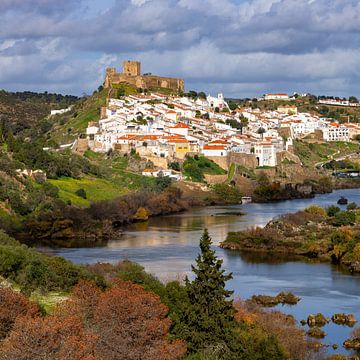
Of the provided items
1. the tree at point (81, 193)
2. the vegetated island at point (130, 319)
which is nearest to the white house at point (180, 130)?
the tree at point (81, 193)

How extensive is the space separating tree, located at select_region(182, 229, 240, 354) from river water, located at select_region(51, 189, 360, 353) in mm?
5288

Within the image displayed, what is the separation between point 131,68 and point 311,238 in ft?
173

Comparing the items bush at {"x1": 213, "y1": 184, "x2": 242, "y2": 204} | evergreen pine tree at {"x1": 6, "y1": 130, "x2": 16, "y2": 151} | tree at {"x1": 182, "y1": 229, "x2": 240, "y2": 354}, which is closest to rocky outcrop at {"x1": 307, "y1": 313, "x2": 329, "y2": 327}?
tree at {"x1": 182, "y1": 229, "x2": 240, "y2": 354}

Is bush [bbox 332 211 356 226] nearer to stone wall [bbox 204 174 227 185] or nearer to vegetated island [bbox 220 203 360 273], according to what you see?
vegetated island [bbox 220 203 360 273]

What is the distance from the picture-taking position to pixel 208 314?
17.8m

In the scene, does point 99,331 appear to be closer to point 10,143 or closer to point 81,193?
point 81,193

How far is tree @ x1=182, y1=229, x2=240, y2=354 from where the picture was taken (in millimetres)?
17212

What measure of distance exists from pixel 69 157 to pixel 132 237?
21.0 metres

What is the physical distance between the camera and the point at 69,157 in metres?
64.4

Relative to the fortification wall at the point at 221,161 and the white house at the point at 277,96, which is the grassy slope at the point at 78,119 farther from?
the white house at the point at 277,96

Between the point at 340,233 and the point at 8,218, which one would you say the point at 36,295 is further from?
the point at 8,218

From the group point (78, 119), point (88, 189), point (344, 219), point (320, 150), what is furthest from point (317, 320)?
point (320, 150)

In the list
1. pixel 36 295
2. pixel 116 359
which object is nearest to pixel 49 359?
pixel 116 359

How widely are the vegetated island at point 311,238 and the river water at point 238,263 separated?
1064 mm
